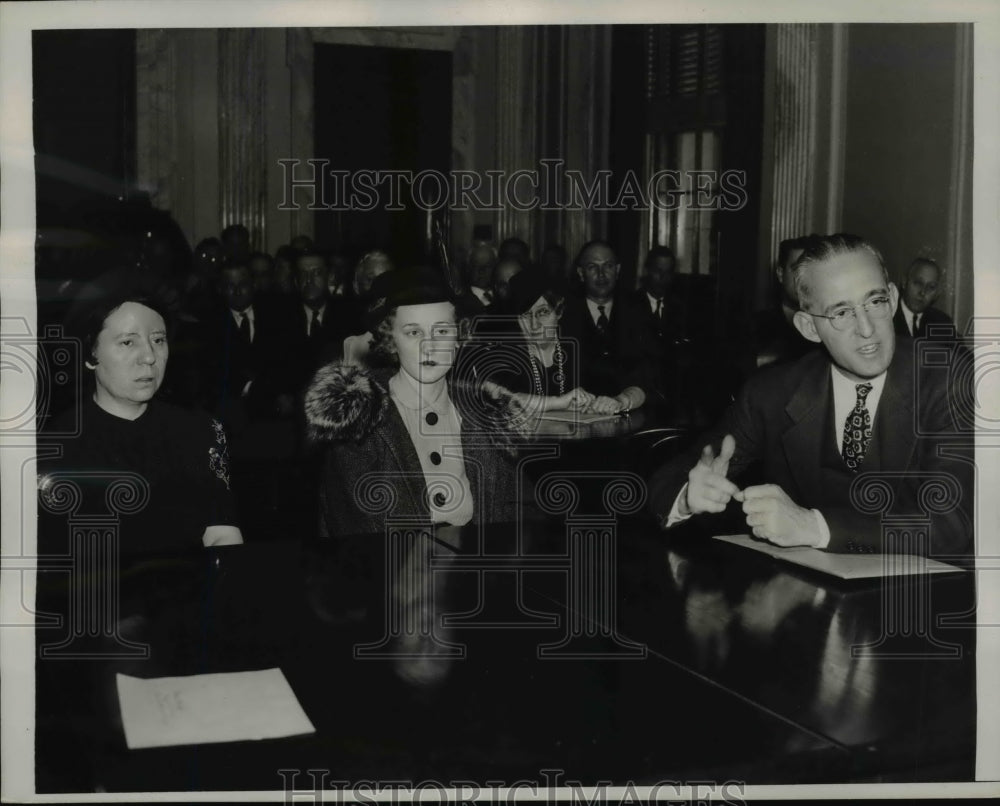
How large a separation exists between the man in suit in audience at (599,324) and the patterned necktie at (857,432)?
88 centimetres

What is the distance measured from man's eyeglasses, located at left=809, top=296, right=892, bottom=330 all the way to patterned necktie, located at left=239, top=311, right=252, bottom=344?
67.3 inches

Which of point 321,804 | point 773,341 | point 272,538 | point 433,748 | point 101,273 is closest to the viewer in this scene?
point 433,748

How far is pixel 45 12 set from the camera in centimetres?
236

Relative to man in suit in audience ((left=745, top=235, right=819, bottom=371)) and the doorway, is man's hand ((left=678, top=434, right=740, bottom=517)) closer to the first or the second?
man in suit in audience ((left=745, top=235, right=819, bottom=371))

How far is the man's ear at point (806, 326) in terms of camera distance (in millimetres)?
3047

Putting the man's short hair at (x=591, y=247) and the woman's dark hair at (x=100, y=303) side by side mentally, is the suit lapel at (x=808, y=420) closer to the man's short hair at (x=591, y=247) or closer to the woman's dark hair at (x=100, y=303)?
the man's short hair at (x=591, y=247)

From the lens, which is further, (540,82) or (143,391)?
(540,82)

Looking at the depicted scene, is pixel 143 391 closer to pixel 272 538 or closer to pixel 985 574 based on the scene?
pixel 272 538

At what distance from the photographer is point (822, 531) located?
2.58 metres

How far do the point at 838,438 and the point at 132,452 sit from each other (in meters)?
1.96

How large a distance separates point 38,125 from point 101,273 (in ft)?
1.29

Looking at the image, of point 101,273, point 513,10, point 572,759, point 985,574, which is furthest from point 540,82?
point 572,759

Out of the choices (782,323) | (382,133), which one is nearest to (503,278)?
(382,133)

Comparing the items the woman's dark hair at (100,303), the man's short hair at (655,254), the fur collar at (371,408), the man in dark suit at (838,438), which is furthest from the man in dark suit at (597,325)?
the woman's dark hair at (100,303)
